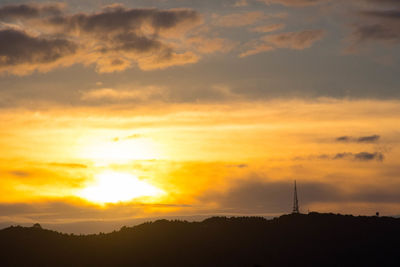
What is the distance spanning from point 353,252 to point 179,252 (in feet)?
89.5

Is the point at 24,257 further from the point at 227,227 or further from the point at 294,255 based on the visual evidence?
the point at 294,255

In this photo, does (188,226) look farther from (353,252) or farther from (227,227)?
(353,252)

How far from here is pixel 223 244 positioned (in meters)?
112

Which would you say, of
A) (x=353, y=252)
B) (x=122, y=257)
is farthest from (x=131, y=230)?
(x=353, y=252)

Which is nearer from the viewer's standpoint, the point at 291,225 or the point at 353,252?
the point at 353,252

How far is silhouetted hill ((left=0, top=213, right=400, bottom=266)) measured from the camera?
356 ft

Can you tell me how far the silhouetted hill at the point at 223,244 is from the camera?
108 meters

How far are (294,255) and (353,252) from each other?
969 cm

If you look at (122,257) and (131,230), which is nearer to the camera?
(122,257)

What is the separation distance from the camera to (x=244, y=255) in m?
108

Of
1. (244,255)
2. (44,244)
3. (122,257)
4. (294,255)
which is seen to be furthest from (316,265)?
(44,244)

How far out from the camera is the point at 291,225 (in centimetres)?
11825

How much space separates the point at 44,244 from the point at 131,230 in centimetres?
1486

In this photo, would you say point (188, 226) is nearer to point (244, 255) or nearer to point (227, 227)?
point (227, 227)
